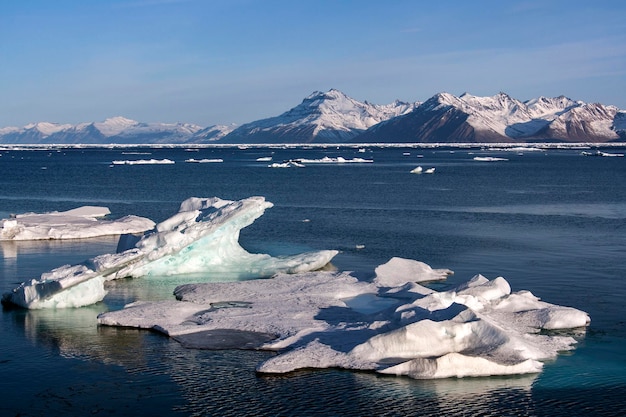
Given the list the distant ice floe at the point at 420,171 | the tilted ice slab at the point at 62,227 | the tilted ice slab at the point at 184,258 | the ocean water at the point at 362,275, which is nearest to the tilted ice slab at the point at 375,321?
the ocean water at the point at 362,275

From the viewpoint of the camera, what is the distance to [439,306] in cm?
1719

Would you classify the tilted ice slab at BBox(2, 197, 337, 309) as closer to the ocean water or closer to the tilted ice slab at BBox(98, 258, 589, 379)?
the ocean water

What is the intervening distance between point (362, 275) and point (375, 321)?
18.3ft

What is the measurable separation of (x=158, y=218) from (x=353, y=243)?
1303 cm

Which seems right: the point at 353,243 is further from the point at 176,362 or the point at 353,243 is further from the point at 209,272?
the point at 176,362

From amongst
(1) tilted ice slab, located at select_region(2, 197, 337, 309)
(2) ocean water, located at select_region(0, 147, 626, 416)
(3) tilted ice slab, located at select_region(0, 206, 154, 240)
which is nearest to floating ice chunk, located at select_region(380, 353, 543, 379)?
(2) ocean water, located at select_region(0, 147, 626, 416)

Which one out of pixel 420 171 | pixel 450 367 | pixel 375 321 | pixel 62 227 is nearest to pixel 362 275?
pixel 375 321

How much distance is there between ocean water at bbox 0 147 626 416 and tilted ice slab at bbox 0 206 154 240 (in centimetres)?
87

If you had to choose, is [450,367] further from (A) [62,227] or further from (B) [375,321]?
(A) [62,227]

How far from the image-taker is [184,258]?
79.2 feet

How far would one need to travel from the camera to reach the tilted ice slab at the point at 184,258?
2017 centimetres

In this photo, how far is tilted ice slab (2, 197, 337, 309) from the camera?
2017 cm

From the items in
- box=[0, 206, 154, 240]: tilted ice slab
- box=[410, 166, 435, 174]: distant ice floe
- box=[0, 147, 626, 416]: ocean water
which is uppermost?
box=[410, 166, 435, 174]: distant ice floe

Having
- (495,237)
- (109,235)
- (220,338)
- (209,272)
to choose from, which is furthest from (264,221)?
(220,338)
